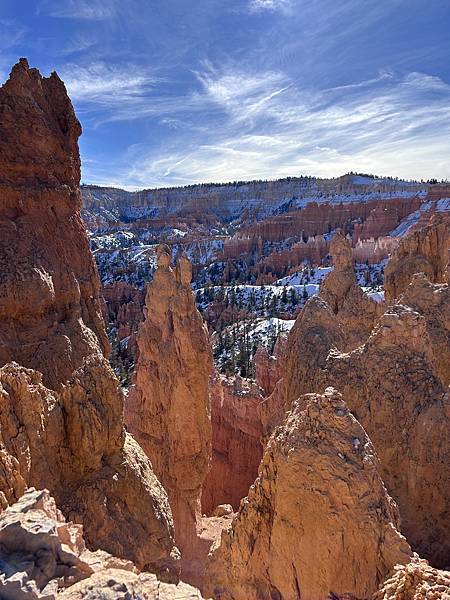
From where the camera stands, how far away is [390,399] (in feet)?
21.1

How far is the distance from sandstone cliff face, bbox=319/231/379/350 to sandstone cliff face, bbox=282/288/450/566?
5.75m

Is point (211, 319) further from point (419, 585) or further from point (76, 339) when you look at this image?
point (419, 585)

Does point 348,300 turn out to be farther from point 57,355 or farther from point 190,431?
point 57,355

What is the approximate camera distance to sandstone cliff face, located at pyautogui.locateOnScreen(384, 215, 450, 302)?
15.1 meters

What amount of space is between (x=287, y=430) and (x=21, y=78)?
7.89m

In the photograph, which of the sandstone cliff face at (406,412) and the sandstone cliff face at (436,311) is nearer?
the sandstone cliff face at (406,412)

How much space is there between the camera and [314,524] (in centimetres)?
432

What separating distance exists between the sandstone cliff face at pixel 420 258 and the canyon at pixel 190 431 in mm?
80

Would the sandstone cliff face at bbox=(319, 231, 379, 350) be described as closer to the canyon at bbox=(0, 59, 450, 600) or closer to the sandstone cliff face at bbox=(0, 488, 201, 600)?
the canyon at bbox=(0, 59, 450, 600)

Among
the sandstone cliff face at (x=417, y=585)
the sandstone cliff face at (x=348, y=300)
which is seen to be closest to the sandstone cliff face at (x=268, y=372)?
the sandstone cliff face at (x=348, y=300)

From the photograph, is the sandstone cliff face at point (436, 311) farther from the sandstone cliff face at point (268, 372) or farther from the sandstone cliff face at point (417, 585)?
the sandstone cliff face at point (268, 372)

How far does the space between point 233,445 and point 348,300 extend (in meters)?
5.99

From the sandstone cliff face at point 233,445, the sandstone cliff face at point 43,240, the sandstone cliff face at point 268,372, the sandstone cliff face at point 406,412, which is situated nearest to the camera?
the sandstone cliff face at point 406,412

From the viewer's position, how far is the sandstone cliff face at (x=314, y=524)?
4.10 meters
